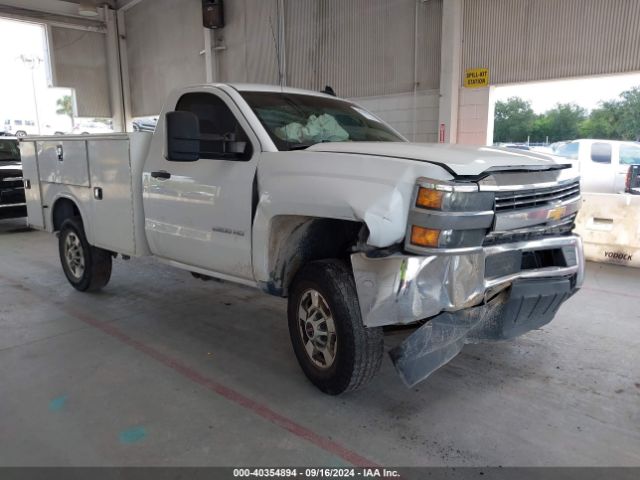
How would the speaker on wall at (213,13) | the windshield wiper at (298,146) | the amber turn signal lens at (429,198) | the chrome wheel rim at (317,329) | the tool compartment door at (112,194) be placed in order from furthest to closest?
the speaker on wall at (213,13), the tool compartment door at (112,194), the windshield wiper at (298,146), the chrome wheel rim at (317,329), the amber turn signal lens at (429,198)

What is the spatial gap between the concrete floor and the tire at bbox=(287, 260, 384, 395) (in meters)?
0.17

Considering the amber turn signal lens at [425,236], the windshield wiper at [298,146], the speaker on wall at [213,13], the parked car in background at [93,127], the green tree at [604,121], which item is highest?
the speaker on wall at [213,13]

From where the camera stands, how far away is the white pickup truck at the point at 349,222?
99.7 inches

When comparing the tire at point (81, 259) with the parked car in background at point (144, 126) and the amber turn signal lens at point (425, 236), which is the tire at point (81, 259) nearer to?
the parked car in background at point (144, 126)

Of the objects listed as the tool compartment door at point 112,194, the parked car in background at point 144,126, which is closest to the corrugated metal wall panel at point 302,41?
the parked car in background at point 144,126

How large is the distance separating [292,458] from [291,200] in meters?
1.40

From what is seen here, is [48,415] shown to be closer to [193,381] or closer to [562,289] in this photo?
[193,381]

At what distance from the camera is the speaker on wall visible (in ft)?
46.2

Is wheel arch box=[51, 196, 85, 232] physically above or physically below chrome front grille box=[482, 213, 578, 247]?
below

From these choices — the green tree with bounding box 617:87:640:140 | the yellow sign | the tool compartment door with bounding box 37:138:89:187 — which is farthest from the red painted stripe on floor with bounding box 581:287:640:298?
the green tree with bounding box 617:87:640:140

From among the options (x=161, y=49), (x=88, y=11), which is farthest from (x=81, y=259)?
(x=88, y=11)

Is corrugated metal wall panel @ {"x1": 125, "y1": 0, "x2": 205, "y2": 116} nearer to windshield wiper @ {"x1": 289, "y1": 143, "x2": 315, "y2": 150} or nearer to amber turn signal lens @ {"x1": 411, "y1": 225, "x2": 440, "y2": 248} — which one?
windshield wiper @ {"x1": 289, "y1": 143, "x2": 315, "y2": 150}

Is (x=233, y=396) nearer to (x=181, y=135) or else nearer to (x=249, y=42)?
(x=181, y=135)

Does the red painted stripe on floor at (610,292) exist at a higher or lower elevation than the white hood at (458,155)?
lower
